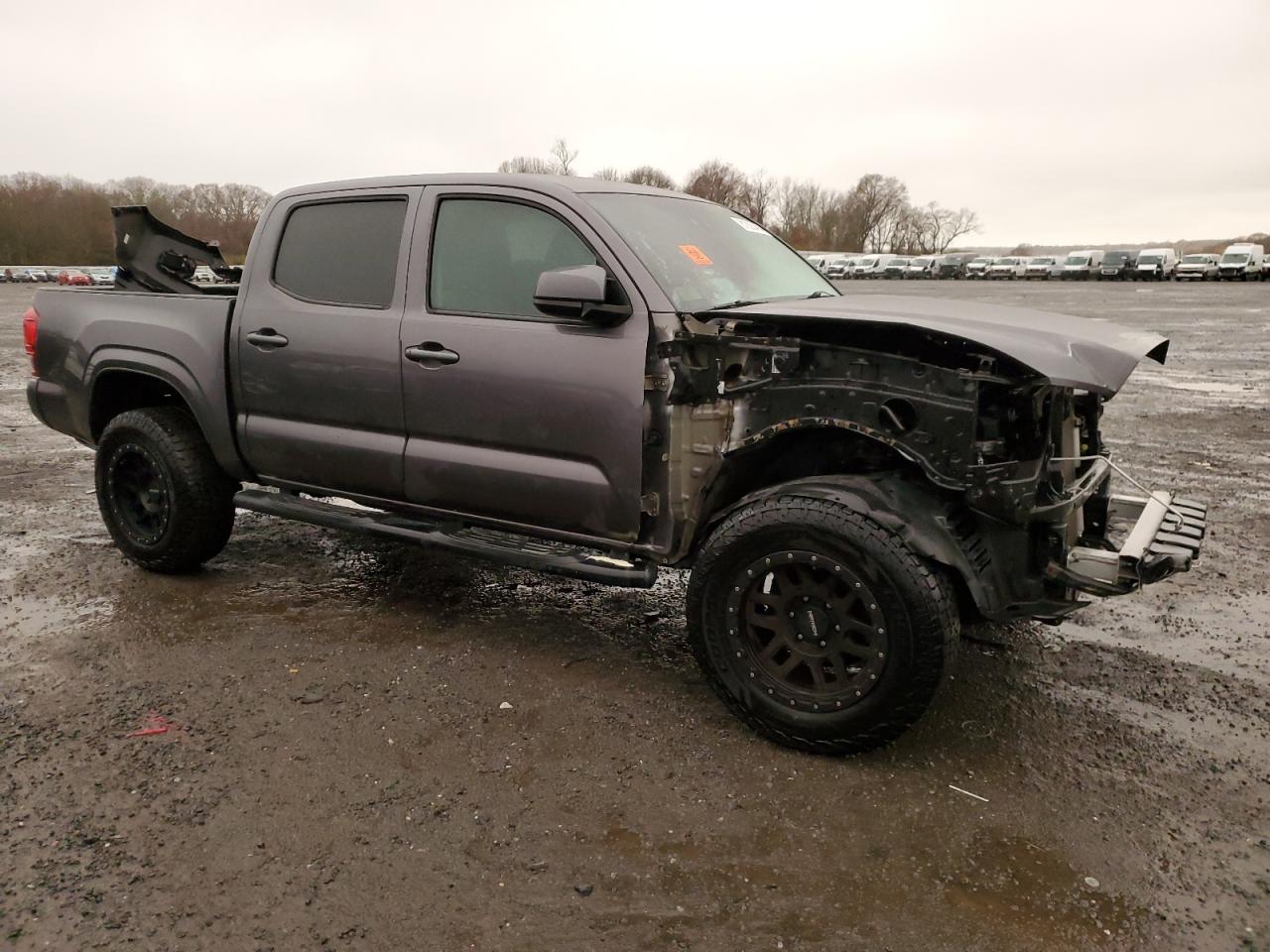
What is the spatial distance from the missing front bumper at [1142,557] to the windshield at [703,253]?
1567 mm

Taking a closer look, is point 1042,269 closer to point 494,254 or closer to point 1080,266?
point 1080,266

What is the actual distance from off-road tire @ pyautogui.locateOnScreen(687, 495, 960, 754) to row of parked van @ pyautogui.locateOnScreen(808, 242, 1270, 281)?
40.9 metres

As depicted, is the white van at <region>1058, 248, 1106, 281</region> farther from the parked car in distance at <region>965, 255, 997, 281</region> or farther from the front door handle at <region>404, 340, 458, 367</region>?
the front door handle at <region>404, 340, 458, 367</region>

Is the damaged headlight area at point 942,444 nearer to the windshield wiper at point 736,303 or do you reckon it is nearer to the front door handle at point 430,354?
the windshield wiper at point 736,303

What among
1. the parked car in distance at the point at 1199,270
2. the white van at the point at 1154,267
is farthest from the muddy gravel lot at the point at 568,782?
the white van at the point at 1154,267

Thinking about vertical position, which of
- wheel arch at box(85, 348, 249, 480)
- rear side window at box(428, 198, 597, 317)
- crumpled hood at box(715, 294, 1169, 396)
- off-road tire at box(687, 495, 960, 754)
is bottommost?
off-road tire at box(687, 495, 960, 754)

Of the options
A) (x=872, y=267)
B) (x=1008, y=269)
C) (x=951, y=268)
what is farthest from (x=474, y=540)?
(x=872, y=267)

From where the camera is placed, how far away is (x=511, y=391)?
3.68 meters

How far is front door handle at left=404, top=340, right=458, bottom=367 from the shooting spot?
383 centimetres

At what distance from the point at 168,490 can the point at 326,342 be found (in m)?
1.28

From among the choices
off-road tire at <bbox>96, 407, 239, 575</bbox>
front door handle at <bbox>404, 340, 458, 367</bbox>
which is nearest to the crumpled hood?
front door handle at <bbox>404, 340, 458, 367</bbox>

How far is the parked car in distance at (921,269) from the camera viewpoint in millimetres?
64812

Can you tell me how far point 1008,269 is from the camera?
61062 mm

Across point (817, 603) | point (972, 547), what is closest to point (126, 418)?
point (817, 603)
